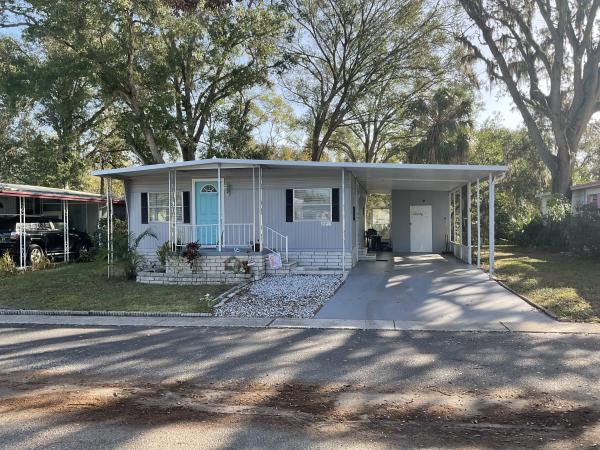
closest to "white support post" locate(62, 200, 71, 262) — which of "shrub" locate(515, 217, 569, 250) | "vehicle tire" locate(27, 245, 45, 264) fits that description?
"vehicle tire" locate(27, 245, 45, 264)

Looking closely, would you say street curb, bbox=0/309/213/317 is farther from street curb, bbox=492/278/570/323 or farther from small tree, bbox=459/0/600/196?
small tree, bbox=459/0/600/196

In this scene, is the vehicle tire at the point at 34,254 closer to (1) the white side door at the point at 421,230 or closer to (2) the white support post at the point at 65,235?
(2) the white support post at the point at 65,235

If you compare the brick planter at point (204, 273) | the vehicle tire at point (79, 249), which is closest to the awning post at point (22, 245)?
the vehicle tire at point (79, 249)

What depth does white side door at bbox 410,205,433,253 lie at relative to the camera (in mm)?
21656

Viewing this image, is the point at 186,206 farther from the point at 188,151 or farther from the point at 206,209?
the point at 188,151

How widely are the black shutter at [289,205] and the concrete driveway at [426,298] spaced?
2392 mm

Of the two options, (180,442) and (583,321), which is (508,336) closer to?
(583,321)

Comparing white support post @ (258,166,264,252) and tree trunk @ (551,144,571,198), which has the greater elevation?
tree trunk @ (551,144,571,198)

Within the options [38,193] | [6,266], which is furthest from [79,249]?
[6,266]

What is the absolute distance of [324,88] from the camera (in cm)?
2553

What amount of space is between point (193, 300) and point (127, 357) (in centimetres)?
404

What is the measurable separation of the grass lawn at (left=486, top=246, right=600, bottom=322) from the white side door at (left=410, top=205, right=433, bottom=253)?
11.9ft

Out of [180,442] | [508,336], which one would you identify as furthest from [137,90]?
[180,442]

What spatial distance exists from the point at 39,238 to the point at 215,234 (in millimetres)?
7513
